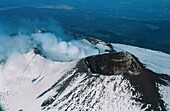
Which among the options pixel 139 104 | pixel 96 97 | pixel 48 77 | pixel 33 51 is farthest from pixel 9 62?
pixel 139 104

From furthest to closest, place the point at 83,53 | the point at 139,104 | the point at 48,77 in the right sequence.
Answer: the point at 83,53
the point at 48,77
the point at 139,104

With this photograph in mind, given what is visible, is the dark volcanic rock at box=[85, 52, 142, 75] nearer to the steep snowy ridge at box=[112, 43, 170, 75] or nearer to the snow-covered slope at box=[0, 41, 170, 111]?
the snow-covered slope at box=[0, 41, 170, 111]

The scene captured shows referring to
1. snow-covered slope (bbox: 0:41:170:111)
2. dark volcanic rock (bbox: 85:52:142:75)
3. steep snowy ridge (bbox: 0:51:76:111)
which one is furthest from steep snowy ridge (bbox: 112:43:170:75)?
steep snowy ridge (bbox: 0:51:76:111)

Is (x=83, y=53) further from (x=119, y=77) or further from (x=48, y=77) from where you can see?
(x=119, y=77)

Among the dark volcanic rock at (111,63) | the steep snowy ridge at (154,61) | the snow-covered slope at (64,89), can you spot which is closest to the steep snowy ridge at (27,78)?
the snow-covered slope at (64,89)

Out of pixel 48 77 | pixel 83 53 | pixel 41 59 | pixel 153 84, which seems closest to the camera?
pixel 153 84

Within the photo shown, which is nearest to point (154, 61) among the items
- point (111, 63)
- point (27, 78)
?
point (111, 63)
